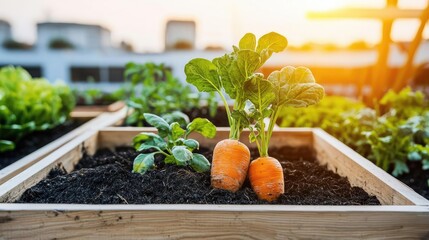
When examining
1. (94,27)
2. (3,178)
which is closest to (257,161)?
(3,178)

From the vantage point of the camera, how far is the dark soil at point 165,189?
117 cm

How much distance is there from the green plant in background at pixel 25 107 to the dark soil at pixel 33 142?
0.13ft

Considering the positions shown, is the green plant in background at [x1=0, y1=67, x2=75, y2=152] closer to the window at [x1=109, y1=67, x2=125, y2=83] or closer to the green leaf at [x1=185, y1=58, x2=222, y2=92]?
the green leaf at [x1=185, y1=58, x2=222, y2=92]

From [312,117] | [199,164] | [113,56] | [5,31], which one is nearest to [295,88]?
[199,164]

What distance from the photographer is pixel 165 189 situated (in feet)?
4.07

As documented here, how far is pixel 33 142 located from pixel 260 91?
6.03ft

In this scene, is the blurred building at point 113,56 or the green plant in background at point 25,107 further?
the blurred building at point 113,56

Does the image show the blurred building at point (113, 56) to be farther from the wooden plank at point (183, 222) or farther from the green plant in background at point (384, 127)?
the wooden plank at point (183, 222)

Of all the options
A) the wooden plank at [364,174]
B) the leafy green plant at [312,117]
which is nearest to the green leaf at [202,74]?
the wooden plank at [364,174]

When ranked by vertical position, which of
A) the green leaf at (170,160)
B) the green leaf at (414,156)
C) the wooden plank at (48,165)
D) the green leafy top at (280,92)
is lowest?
the green leaf at (414,156)

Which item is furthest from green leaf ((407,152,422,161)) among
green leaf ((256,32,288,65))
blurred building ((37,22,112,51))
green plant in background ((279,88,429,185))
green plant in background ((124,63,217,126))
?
blurred building ((37,22,112,51))

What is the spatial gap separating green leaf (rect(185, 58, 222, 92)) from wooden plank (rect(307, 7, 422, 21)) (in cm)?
160

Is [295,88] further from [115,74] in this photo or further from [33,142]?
[115,74]

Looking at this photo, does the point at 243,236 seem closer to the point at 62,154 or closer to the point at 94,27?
the point at 62,154
